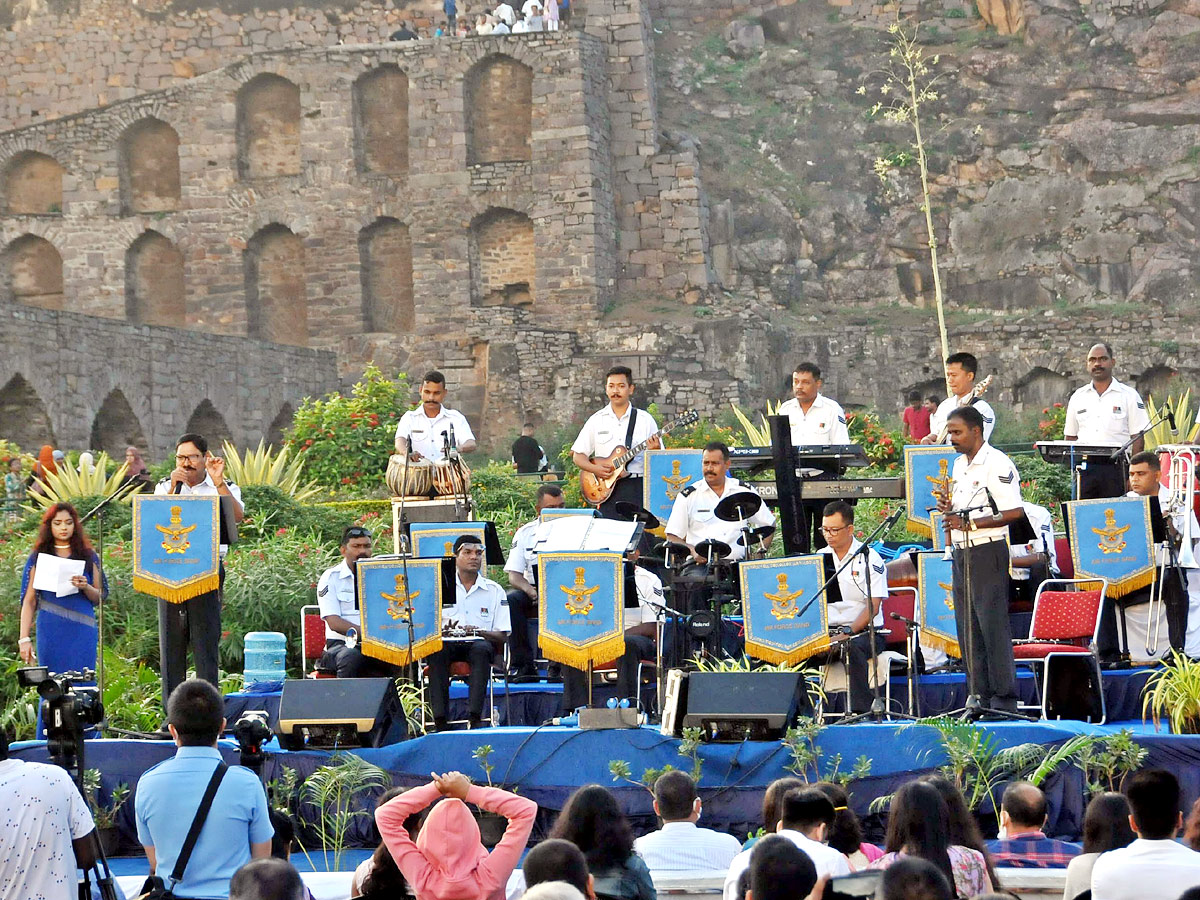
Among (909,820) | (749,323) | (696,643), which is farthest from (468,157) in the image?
(909,820)

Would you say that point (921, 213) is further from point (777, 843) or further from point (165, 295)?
point (777, 843)

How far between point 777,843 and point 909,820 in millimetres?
970

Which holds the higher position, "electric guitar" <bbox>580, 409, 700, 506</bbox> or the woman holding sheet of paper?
"electric guitar" <bbox>580, 409, 700, 506</bbox>

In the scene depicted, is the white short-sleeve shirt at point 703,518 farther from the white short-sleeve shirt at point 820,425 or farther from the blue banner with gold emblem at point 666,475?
the white short-sleeve shirt at point 820,425

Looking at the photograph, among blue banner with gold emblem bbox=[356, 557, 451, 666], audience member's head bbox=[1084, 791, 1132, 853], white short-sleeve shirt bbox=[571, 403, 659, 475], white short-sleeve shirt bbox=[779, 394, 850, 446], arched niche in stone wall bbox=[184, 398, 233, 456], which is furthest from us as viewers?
arched niche in stone wall bbox=[184, 398, 233, 456]

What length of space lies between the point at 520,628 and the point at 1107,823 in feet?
20.5

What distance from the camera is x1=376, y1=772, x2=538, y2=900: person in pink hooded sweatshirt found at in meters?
6.57

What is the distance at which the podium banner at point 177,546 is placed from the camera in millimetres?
11102

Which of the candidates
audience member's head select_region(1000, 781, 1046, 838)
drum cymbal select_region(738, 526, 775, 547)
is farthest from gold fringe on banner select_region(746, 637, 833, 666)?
audience member's head select_region(1000, 781, 1046, 838)

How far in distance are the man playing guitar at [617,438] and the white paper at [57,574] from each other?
3965 mm

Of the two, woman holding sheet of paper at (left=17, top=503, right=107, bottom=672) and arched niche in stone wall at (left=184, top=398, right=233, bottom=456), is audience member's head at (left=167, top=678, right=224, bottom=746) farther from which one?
arched niche in stone wall at (left=184, top=398, right=233, bottom=456)

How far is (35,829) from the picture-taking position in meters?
6.19

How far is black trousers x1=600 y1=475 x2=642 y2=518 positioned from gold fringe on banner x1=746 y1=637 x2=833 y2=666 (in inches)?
125

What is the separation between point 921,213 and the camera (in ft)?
119
